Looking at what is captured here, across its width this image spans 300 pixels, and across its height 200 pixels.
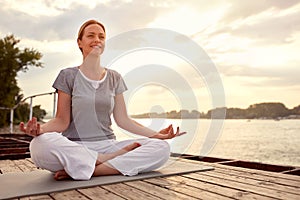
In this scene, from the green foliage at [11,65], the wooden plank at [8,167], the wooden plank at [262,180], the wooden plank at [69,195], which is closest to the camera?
the wooden plank at [69,195]

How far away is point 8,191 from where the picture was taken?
5.51ft

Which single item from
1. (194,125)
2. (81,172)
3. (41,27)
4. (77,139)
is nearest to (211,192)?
(194,125)

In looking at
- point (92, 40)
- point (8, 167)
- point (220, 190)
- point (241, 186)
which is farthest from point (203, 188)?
point (8, 167)

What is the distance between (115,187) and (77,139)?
520mm

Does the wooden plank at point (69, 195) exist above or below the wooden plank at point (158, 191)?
below

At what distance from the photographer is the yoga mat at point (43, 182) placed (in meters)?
1.67

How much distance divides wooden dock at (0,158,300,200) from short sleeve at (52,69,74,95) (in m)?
0.74

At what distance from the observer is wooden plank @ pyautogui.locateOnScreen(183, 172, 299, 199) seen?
1.63 metres

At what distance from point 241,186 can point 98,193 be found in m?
0.87

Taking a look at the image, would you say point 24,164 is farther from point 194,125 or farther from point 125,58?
point 194,125

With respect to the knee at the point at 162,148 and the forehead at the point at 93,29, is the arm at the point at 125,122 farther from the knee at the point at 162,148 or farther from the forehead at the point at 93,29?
the forehead at the point at 93,29

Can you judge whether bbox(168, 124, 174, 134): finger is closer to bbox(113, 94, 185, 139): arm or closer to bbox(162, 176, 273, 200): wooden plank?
bbox(113, 94, 185, 139): arm

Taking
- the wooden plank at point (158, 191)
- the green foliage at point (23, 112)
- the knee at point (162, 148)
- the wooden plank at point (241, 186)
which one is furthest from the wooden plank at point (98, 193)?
the green foliage at point (23, 112)

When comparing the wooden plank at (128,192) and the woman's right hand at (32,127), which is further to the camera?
the woman's right hand at (32,127)
